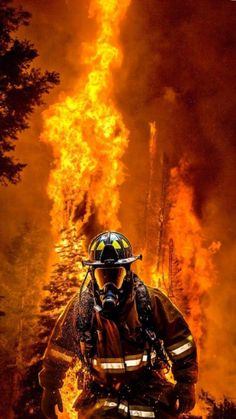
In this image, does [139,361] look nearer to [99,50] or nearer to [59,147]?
[59,147]

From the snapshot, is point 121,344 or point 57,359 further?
point 57,359

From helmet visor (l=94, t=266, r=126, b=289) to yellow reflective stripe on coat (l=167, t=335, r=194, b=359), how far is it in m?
0.73

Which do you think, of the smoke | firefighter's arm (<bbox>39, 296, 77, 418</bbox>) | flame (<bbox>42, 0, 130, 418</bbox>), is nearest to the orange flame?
flame (<bbox>42, 0, 130, 418</bbox>)

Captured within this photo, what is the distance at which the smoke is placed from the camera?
80.2 ft

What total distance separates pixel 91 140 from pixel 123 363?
56.0ft

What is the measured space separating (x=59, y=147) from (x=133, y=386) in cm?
1705

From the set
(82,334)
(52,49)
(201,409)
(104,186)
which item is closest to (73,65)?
(52,49)

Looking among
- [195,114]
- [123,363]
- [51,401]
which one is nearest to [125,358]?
[123,363]

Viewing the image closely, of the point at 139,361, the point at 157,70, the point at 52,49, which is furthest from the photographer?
the point at 157,70

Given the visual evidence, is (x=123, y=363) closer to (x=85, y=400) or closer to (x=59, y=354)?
(x=85, y=400)

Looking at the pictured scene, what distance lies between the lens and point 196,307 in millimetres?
23969

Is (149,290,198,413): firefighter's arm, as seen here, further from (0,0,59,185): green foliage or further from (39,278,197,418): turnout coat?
(0,0,59,185): green foliage

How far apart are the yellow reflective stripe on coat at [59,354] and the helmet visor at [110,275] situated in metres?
0.71

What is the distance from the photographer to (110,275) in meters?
3.89
